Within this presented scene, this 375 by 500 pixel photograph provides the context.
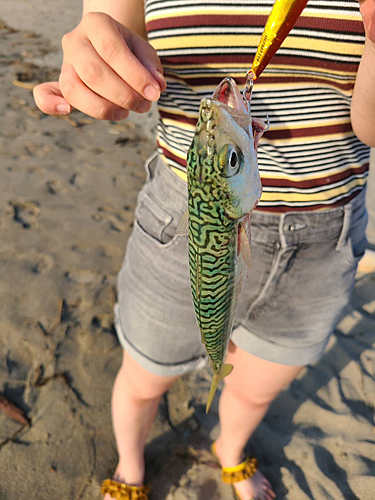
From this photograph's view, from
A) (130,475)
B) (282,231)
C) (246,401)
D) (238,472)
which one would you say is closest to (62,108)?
(282,231)

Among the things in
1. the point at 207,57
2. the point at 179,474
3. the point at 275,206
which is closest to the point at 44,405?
the point at 179,474

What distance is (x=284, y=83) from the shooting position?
1.43 metres

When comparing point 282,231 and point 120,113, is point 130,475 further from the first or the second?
point 120,113

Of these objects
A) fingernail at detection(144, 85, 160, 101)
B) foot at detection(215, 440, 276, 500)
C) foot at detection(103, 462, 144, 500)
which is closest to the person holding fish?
fingernail at detection(144, 85, 160, 101)

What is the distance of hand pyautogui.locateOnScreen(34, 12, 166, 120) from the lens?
1069mm

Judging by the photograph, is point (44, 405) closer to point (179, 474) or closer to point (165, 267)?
point (179, 474)

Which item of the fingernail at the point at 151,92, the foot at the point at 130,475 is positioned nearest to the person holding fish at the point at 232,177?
the fingernail at the point at 151,92

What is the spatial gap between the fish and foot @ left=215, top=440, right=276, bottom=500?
1.84 meters

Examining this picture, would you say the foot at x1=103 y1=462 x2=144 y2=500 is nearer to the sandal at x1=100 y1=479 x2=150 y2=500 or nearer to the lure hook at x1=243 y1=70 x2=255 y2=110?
the sandal at x1=100 y1=479 x2=150 y2=500

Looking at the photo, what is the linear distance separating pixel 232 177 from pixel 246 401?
1.56m

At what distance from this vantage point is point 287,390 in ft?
10.6

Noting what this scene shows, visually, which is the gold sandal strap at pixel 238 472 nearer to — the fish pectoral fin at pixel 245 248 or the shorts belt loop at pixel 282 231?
the shorts belt loop at pixel 282 231

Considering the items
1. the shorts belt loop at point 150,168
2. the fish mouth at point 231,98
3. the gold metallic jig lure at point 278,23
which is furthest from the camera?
the shorts belt loop at point 150,168

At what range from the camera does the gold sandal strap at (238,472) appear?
2.61m
